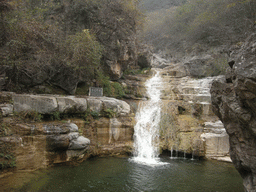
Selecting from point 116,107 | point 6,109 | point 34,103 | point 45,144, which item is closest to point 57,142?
point 45,144

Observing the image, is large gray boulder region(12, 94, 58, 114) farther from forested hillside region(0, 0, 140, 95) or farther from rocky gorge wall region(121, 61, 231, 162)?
rocky gorge wall region(121, 61, 231, 162)

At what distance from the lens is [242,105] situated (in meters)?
3.97

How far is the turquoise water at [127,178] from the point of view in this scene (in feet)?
19.5

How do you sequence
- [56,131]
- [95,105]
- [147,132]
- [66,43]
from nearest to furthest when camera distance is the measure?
[56,131]
[95,105]
[66,43]
[147,132]

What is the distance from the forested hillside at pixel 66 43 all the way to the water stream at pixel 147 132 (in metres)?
3.11

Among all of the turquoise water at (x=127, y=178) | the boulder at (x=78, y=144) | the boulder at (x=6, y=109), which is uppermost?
the boulder at (x=6, y=109)

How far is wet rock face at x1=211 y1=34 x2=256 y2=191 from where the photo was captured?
3.52m

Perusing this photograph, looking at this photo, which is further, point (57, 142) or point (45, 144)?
point (57, 142)

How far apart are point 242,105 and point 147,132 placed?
7.35 m

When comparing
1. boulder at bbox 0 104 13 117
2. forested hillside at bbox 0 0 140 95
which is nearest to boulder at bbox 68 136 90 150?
boulder at bbox 0 104 13 117

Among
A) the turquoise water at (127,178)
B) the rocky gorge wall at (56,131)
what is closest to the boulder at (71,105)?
the rocky gorge wall at (56,131)

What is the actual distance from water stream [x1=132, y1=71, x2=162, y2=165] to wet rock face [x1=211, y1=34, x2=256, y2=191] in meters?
4.87

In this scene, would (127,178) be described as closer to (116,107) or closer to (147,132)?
(147,132)

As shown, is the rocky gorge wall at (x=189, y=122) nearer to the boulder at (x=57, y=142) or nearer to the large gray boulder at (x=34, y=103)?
the boulder at (x=57, y=142)
